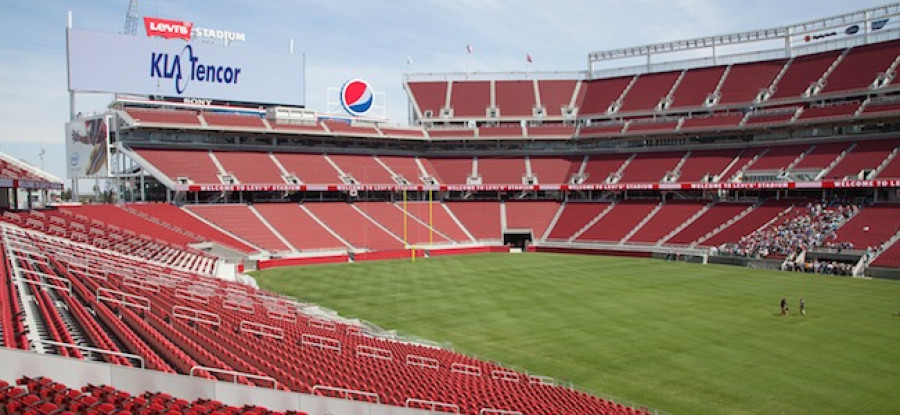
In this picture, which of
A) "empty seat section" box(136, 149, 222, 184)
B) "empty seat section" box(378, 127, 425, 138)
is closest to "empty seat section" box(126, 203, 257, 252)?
"empty seat section" box(136, 149, 222, 184)

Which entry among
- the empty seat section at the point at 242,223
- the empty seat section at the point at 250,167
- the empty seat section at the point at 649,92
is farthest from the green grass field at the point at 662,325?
the empty seat section at the point at 649,92

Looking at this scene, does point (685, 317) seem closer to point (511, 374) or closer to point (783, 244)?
point (511, 374)

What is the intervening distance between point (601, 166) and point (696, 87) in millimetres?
13924

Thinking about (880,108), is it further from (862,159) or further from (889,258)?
(889,258)

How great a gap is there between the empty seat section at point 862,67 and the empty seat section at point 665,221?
16.6 meters

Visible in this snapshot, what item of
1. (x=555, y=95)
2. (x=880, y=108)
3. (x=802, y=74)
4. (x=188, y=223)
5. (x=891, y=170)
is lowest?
(x=188, y=223)

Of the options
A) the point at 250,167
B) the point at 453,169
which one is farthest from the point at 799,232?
the point at 250,167

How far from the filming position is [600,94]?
79.9 metres

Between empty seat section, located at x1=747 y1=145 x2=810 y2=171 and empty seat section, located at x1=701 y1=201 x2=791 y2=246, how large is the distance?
379cm

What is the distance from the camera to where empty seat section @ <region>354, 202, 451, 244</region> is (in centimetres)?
6519

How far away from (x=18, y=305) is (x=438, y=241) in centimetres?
5254

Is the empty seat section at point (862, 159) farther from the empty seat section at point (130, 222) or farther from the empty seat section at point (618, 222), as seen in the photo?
the empty seat section at point (130, 222)

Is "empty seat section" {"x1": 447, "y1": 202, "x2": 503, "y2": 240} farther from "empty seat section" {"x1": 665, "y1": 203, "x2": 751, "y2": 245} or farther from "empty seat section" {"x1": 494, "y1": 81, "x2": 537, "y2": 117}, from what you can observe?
"empty seat section" {"x1": 665, "y1": 203, "x2": 751, "y2": 245}

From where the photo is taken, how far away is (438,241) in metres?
65.5
